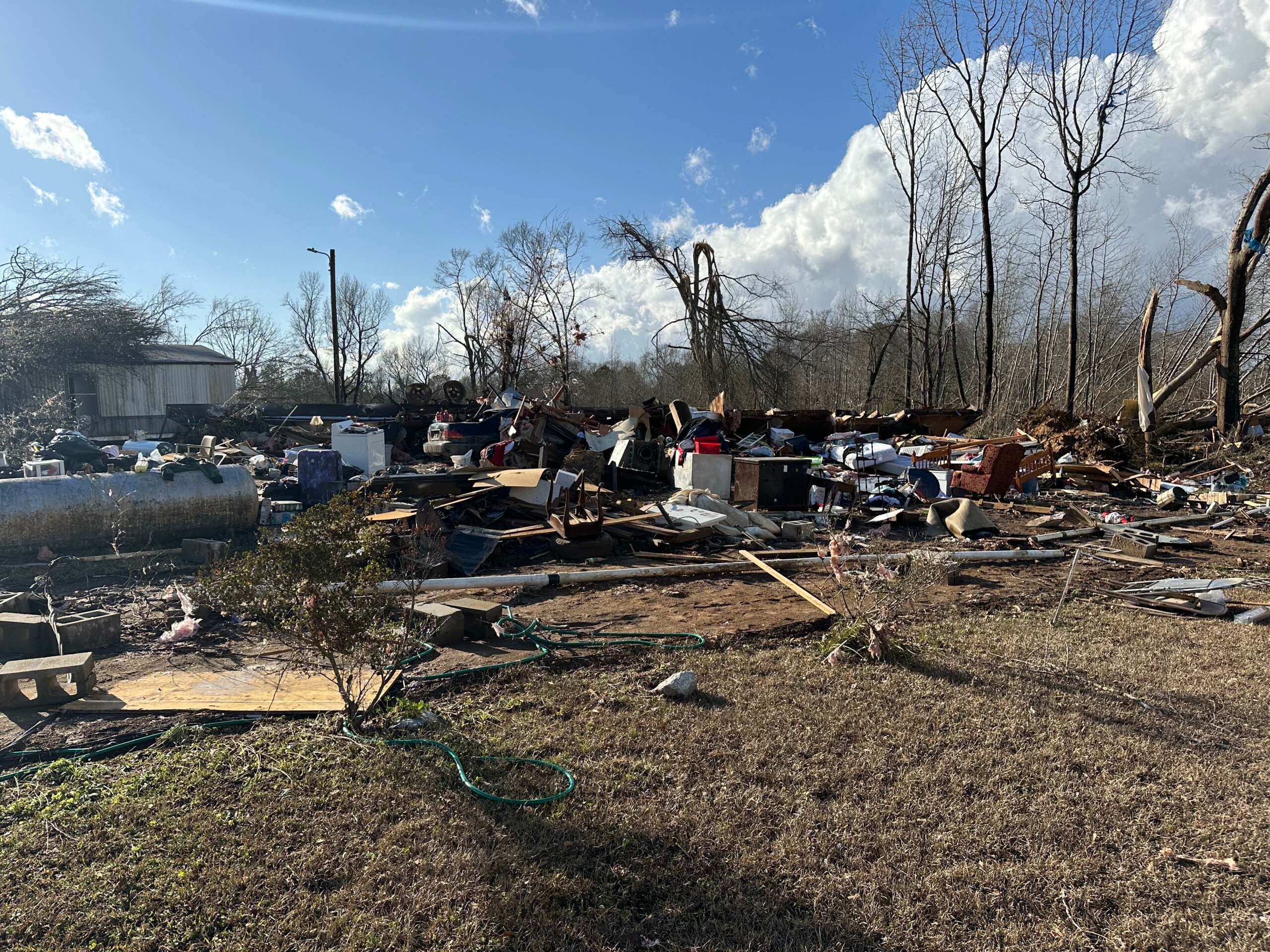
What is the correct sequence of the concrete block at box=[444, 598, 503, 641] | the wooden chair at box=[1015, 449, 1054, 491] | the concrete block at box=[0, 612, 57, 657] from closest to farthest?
the concrete block at box=[0, 612, 57, 657] → the concrete block at box=[444, 598, 503, 641] → the wooden chair at box=[1015, 449, 1054, 491]

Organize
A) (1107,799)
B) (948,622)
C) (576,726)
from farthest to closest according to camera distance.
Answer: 1. (948,622)
2. (576,726)
3. (1107,799)

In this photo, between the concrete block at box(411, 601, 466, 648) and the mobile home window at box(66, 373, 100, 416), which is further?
the mobile home window at box(66, 373, 100, 416)

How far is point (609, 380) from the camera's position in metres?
38.8

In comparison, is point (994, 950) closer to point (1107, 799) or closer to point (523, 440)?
point (1107, 799)

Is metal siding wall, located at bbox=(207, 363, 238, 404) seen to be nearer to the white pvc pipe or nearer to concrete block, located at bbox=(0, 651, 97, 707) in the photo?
the white pvc pipe

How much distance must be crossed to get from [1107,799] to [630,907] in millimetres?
2262

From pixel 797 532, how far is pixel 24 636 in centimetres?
801

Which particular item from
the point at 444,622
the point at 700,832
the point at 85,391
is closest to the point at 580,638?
the point at 444,622

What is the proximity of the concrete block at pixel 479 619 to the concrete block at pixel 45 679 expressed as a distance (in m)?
2.25

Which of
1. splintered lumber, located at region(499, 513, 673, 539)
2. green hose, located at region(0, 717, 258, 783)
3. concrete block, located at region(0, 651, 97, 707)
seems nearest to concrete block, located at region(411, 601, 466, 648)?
green hose, located at region(0, 717, 258, 783)

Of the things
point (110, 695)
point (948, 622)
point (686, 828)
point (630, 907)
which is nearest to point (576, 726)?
point (686, 828)

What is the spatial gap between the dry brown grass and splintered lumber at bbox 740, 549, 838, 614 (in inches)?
66.8

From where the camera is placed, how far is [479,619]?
5.50m

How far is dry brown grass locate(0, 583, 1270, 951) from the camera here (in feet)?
8.09
